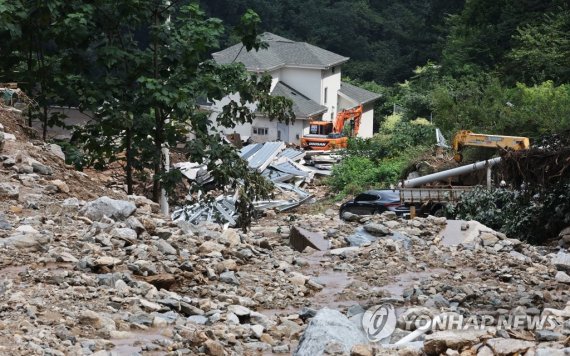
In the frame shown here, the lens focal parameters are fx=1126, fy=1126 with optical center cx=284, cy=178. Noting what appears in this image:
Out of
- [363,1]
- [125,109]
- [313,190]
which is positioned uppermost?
[363,1]

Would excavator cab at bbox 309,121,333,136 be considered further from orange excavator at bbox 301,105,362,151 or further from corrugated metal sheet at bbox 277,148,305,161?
corrugated metal sheet at bbox 277,148,305,161

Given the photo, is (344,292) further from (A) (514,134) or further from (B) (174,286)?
(A) (514,134)

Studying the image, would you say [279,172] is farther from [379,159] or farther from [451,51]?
[451,51]

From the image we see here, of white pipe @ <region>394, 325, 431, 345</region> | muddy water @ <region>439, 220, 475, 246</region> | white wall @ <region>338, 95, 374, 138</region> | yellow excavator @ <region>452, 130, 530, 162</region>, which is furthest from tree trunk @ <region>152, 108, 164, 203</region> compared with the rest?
white wall @ <region>338, 95, 374, 138</region>

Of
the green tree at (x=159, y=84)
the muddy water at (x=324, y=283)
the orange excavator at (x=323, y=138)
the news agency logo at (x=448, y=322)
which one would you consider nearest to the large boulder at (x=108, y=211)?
the muddy water at (x=324, y=283)

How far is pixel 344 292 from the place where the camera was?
39.5ft

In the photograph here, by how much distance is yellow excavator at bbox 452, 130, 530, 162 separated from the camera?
25.6m

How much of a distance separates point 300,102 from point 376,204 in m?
32.0

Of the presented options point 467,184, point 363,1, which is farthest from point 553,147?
point 363,1

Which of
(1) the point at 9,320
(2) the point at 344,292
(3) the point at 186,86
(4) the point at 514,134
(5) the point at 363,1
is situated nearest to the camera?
(1) the point at 9,320

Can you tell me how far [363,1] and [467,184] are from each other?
181ft

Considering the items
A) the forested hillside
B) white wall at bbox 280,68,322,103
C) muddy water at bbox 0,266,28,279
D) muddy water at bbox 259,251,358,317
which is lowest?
muddy water at bbox 259,251,358,317

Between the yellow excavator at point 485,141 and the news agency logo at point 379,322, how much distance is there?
A: 14.9 m

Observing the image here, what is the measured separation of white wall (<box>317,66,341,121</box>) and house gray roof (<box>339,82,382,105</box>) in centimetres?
79
